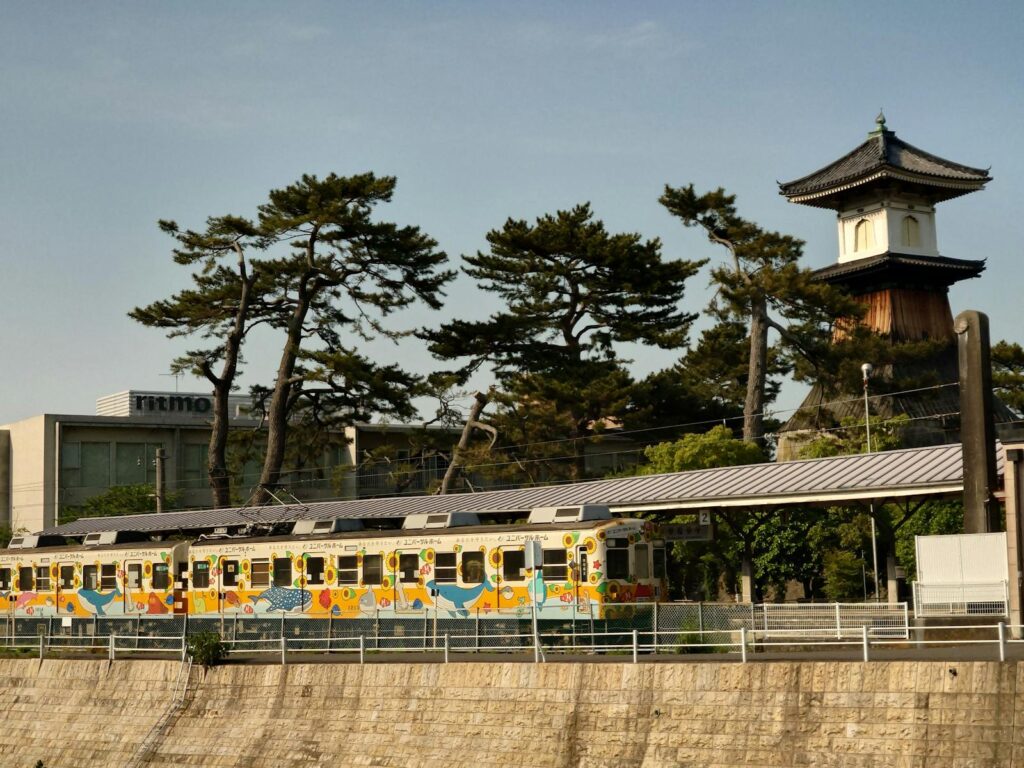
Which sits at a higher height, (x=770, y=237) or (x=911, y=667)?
(x=770, y=237)

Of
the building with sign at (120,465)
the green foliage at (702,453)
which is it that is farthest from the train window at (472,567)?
the building with sign at (120,465)

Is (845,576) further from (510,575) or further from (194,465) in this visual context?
(194,465)

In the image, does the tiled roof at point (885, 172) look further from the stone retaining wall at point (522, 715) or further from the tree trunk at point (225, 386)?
the stone retaining wall at point (522, 715)

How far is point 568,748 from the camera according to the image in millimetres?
23578

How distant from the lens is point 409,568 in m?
33.6

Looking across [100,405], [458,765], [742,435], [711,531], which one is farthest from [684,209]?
[100,405]

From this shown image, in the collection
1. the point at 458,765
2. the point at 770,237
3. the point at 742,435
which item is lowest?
the point at 458,765

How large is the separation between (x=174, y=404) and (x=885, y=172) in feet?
170

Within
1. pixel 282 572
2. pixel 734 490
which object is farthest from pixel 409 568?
pixel 734 490

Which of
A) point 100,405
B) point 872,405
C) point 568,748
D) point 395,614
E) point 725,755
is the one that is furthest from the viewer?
point 100,405

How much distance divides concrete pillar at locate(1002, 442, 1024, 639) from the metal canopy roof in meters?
3.50

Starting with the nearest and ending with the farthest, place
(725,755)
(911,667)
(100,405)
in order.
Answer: (911,667)
(725,755)
(100,405)

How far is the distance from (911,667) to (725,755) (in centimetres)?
320

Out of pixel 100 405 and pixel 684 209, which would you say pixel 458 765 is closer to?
pixel 684 209
